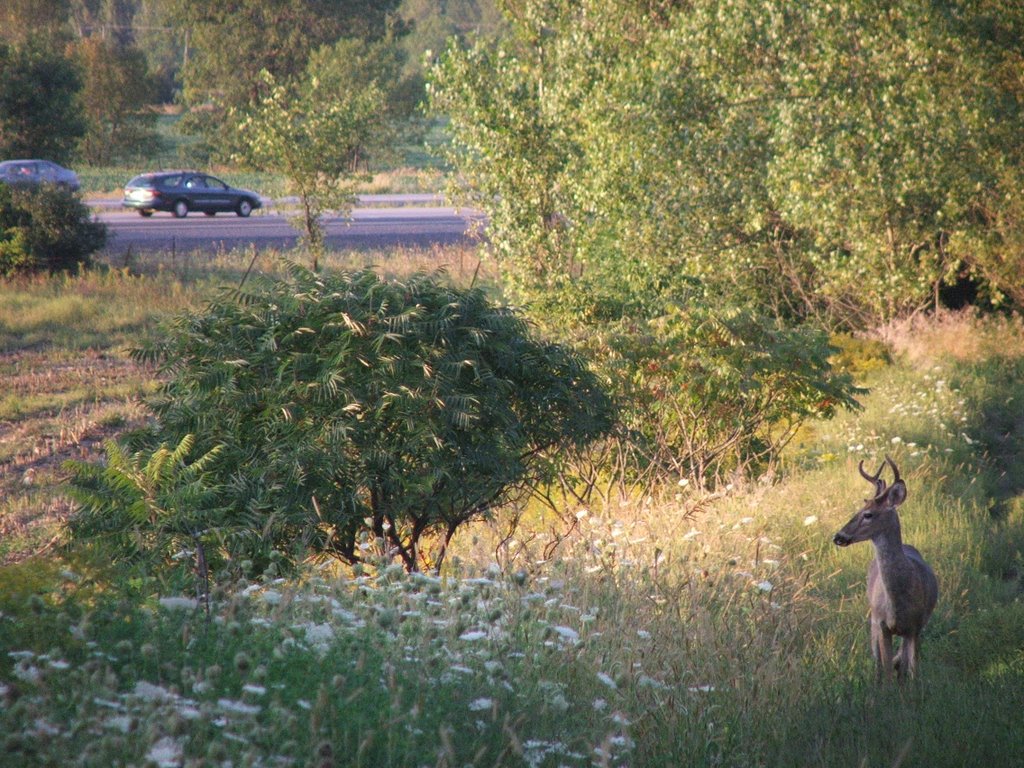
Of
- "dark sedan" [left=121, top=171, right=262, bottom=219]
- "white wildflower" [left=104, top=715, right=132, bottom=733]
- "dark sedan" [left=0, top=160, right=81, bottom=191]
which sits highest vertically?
"dark sedan" [left=0, top=160, right=81, bottom=191]

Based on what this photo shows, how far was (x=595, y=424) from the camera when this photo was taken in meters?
8.29

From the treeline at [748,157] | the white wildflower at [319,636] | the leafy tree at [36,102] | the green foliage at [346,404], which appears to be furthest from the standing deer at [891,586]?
the leafy tree at [36,102]

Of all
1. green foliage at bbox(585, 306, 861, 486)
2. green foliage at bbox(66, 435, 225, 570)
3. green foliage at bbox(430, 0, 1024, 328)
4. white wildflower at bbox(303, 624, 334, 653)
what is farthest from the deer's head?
green foliage at bbox(430, 0, 1024, 328)

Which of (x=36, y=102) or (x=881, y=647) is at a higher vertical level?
(x=36, y=102)

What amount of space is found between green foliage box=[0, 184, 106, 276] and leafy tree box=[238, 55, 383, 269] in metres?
4.10

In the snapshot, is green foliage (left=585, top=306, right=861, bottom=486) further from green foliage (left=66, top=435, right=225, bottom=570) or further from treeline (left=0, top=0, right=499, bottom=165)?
treeline (left=0, top=0, right=499, bottom=165)

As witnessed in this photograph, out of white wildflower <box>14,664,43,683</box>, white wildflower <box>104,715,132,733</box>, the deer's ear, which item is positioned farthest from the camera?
the deer's ear

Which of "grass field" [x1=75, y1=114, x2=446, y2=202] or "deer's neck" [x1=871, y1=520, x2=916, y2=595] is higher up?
"grass field" [x1=75, y1=114, x2=446, y2=202]

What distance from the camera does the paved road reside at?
1213 inches

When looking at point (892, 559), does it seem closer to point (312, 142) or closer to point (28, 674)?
point (28, 674)

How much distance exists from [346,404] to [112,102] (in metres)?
53.8

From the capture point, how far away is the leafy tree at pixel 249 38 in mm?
58531

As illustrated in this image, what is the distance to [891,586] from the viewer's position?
20.8ft

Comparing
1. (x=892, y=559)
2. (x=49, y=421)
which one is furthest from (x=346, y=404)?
(x=49, y=421)
